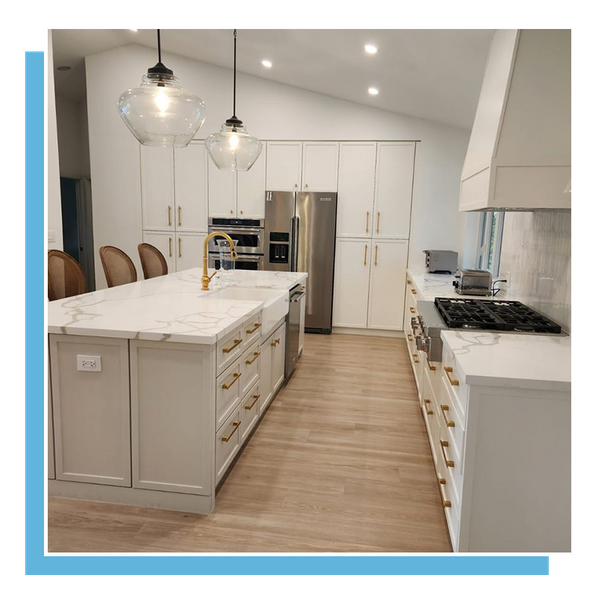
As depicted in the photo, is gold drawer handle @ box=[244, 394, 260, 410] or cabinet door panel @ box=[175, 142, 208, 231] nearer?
gold drawer handle @ box=[244, 394, 260, 410]

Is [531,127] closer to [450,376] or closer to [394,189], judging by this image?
[450,376]

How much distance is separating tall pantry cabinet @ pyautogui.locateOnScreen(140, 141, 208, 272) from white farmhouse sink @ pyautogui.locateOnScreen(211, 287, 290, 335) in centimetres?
268

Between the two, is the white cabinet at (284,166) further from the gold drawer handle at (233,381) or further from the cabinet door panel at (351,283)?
A: the gold drawer handle at (233,381)

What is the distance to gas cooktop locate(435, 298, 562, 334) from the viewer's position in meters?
2.30

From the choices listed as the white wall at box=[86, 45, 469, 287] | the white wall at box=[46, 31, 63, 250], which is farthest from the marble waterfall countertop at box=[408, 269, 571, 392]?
the white wall at box=[86, 45, 469, 287]

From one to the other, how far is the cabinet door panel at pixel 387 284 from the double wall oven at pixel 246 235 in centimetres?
139

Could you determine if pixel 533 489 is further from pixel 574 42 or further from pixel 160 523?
pixel 160 523

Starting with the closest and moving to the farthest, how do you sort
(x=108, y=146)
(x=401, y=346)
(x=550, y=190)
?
(x=550, y=190) → (x=401, y=346) → (x=108, y=146)

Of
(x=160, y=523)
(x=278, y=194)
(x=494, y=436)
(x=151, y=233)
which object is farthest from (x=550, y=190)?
(x=151, y=233)

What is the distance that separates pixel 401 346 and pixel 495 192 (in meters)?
3.52

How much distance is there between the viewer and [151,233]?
19.8 ft

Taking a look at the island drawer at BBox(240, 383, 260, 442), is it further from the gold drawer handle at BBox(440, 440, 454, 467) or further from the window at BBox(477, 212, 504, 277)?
the window at BBox(477, 212, 504, 277)

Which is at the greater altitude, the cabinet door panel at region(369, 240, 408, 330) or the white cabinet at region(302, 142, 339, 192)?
the white cabinet at region(302, 142, 339, 192)

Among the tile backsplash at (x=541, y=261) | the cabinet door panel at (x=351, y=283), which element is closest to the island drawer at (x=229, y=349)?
the tile backsplash at (x=541, y=261)
